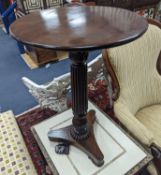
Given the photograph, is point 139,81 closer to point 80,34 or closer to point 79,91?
point 79,91

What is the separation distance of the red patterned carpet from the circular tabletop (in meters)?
0.93

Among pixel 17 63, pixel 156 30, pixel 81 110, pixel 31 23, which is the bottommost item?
pixel 17 63

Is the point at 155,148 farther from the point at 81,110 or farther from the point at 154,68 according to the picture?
the point at 154,68

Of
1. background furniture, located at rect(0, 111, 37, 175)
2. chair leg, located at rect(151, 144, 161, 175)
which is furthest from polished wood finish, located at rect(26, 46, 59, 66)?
chair leg, located at rect(151, 144, 161, 175)

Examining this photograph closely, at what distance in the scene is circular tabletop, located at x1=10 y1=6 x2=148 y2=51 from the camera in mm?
642

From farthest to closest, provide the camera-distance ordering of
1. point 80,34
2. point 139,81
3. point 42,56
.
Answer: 1. point 42,56
2. point 139,81
3. point 80,34

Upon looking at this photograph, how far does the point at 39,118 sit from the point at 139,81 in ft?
3.32

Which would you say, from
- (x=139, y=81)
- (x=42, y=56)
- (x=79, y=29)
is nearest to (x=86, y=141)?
(x=139, y=81)

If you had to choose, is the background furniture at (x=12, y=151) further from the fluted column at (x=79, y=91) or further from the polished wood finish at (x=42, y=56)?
the polished wood finish at (x=42, y=56)

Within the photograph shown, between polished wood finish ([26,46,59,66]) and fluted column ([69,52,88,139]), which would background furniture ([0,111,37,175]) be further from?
polished wood finish ([26,46,59,66])

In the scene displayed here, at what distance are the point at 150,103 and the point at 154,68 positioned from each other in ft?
0.85

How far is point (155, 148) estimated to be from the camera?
3.27 feet

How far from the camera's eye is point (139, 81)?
132cm

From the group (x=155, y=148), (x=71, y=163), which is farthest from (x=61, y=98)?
(x=155, y=148)
